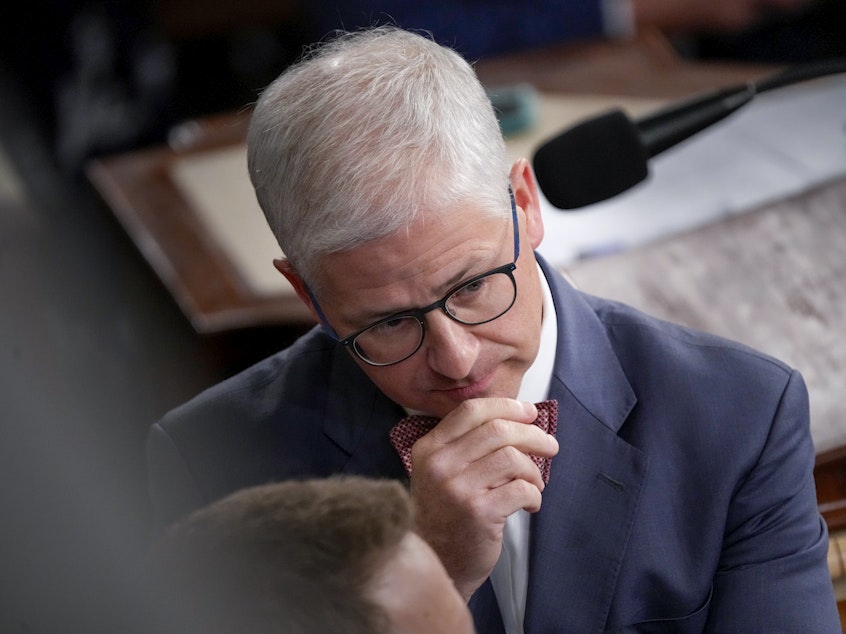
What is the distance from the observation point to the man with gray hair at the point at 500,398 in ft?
3.14

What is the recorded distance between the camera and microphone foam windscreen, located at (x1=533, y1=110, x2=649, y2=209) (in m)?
1.22

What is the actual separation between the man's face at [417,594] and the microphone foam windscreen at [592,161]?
25.6 inches

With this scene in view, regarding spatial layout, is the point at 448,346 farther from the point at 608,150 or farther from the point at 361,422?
the point at 608,150

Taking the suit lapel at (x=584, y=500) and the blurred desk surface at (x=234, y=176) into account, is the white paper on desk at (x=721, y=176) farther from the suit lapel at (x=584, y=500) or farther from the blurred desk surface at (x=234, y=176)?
the suit lapel at (x=584, y=500)

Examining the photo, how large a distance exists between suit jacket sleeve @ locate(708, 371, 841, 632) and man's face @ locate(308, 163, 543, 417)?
27 cm

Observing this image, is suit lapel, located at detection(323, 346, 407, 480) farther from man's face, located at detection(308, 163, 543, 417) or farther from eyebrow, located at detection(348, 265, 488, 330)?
eyebrow, located at detection(348, 265, 488, 330)

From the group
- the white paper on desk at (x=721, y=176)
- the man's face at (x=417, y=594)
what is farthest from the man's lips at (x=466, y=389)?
the white paper on desk at (x=721, y=176)

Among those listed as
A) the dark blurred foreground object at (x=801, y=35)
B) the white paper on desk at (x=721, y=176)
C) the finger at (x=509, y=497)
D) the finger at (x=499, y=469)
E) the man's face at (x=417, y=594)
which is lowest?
the dark blurred foreground object at (x=801, y=35)

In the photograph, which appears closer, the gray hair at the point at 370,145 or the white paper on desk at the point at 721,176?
the gray hair at the point at 370,145

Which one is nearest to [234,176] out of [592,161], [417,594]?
[592,161]

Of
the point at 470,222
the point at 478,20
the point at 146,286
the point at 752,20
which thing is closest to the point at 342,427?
the point at 470,222

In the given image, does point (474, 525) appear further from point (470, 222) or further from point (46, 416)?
point (46, 416)

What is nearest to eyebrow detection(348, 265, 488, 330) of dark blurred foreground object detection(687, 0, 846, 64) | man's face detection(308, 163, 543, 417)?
man's face detection(308, 163, 543, 417)

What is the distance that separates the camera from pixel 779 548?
3.54 feet
